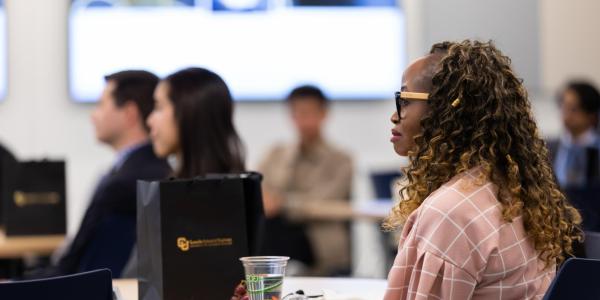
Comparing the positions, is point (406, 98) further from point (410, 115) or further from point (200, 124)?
point (200, 124)

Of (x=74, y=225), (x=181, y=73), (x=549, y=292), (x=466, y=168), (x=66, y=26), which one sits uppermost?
(x=66, y=26)

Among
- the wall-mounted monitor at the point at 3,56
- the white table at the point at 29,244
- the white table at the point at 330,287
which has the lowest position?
the white table at the point at 29,244

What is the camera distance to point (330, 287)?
2752 mm

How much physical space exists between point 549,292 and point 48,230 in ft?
9.78

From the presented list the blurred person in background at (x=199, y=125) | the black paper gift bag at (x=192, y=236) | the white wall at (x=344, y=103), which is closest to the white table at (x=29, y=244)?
the blurred person in background at (x=199, y=125)

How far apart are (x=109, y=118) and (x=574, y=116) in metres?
3.63

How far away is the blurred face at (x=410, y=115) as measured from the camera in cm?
208

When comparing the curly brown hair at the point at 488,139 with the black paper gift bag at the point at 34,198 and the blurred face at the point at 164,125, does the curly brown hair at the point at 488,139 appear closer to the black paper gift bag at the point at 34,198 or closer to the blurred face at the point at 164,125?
the blurred face at the point at 164,125

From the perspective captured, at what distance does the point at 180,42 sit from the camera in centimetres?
646

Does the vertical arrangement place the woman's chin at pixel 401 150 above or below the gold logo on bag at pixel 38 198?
above

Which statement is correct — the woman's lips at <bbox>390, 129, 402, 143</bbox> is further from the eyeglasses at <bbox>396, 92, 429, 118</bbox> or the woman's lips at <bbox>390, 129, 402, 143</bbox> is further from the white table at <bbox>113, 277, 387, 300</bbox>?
the white table at <bbox>113, 277, 387, 300</bbox>

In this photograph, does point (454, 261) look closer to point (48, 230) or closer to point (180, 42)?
point (48, 230)

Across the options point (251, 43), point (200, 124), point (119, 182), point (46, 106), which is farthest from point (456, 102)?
point (46, 106)

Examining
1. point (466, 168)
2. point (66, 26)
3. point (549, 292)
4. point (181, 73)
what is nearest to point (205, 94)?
point (181, 73)
